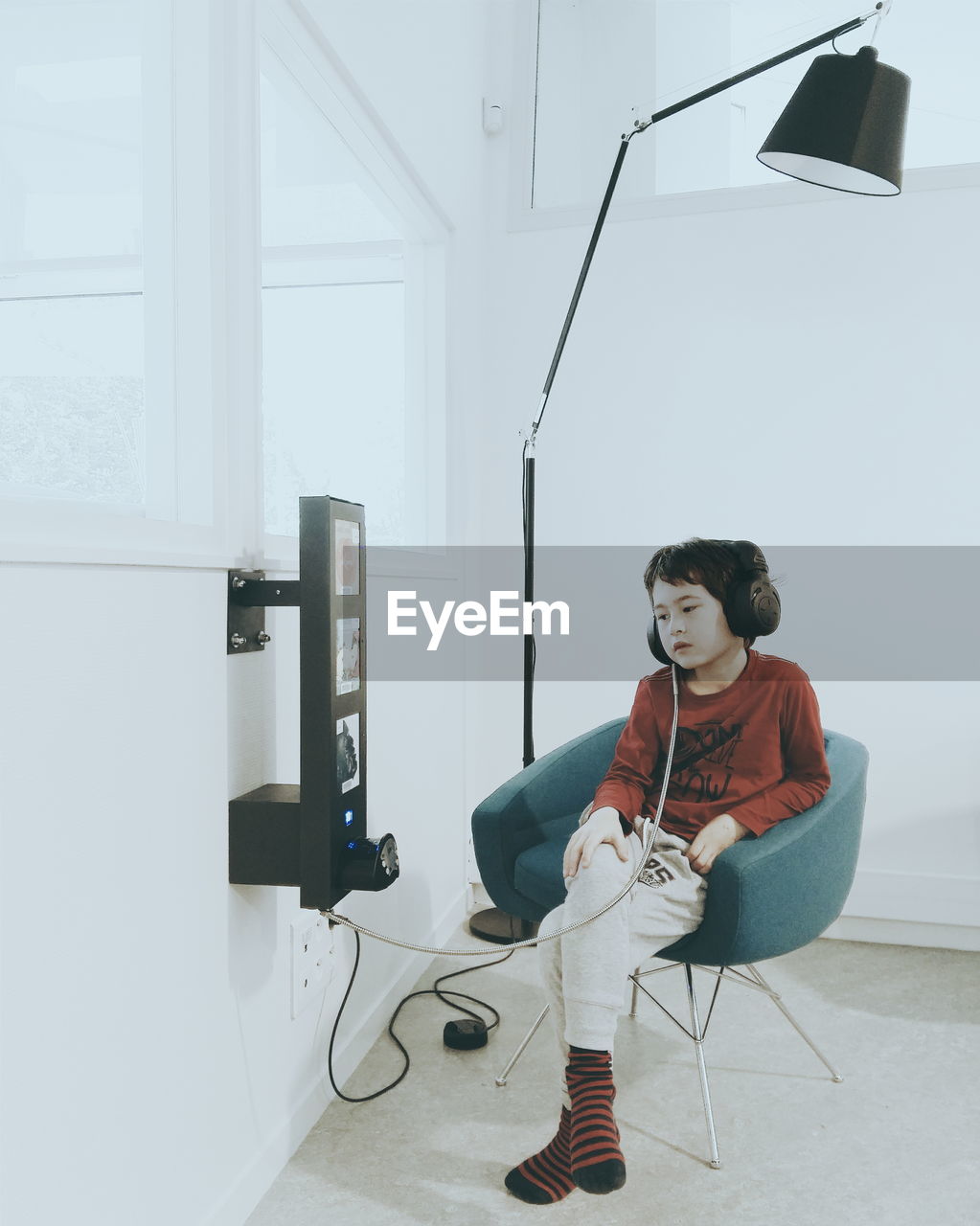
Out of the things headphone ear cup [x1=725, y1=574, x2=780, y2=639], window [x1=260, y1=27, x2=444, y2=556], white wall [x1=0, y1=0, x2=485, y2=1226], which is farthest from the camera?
window [x1=260, y1=27, x2=444, y2=556]

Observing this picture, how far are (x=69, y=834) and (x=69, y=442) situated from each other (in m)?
0.43

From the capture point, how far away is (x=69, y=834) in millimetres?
958

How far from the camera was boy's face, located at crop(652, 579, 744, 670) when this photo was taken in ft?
5.32

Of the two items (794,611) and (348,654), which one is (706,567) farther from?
(794,611)

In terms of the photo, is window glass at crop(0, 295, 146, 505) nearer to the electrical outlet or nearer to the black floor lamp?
the electrical outlet

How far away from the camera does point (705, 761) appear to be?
5.35 ft

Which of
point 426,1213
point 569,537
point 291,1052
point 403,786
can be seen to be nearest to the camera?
point 426,1213

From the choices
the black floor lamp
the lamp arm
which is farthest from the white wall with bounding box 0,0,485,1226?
the black floor lamp

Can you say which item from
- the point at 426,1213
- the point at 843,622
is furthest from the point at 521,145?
the point at 426,1213

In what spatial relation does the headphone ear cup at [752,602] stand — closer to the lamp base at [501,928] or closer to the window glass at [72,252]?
the window glass at [72,252]

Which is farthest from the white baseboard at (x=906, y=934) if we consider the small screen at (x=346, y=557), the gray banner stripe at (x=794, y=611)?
the small screen at (x=346, y=557)

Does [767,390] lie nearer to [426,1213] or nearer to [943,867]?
[943,867]

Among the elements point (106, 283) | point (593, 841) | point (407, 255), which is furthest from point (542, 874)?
point (407, 255)

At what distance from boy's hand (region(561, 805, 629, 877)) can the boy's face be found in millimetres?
323
